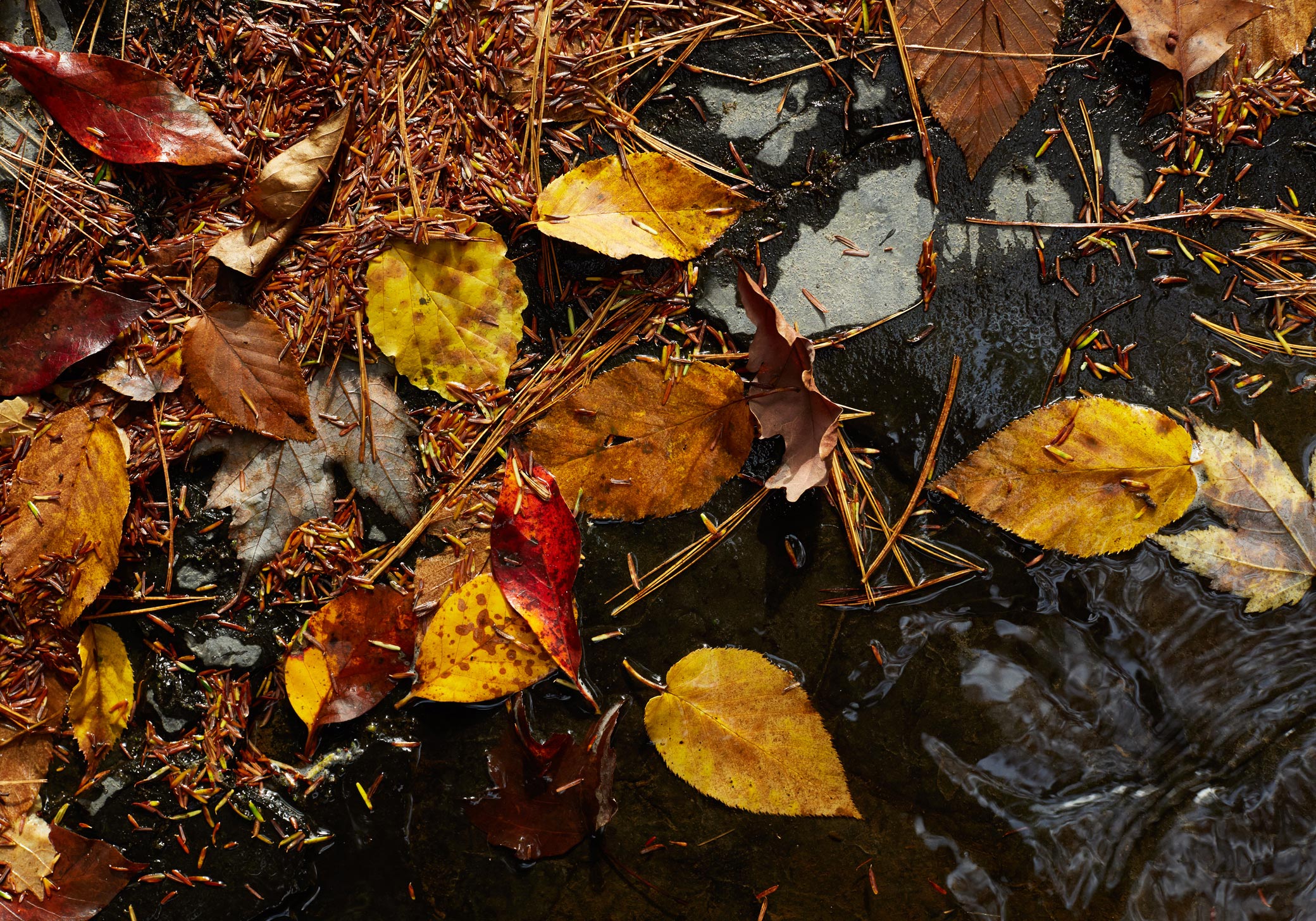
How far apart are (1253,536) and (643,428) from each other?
5.56 ft

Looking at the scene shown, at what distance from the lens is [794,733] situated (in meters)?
2.29

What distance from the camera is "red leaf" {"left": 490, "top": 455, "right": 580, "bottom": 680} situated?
7.29ft

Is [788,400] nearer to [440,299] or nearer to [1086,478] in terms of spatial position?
[1086,478]

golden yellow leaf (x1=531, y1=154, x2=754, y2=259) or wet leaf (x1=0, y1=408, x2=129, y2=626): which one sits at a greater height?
golden yellow leaf (x1=531, y1=154, x2=754, y2=259)

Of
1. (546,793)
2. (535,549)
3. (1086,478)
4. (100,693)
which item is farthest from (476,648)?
(1086,478)

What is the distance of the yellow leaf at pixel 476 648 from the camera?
2260mm

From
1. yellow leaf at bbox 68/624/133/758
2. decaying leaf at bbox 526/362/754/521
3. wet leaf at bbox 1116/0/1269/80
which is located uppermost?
wet leaf at bbox 1116/0/1269/80

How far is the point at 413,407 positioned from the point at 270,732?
0.97 m

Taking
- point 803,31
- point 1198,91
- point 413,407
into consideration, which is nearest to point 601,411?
point 413,407

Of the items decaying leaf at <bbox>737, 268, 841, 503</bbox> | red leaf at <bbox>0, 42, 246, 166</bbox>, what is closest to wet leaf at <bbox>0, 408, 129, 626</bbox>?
red leaf at <bbox>0, 42, 246, 166</bbox>

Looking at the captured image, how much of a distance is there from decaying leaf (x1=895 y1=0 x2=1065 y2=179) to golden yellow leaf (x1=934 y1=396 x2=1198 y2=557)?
81 cm

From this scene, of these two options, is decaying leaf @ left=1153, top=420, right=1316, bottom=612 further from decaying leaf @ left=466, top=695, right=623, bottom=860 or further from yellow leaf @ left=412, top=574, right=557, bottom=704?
yellow leaf @ left=412, top=574, right=557, bottom=704

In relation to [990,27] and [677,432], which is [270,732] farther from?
[990,27]

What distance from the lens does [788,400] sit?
7.26ft
